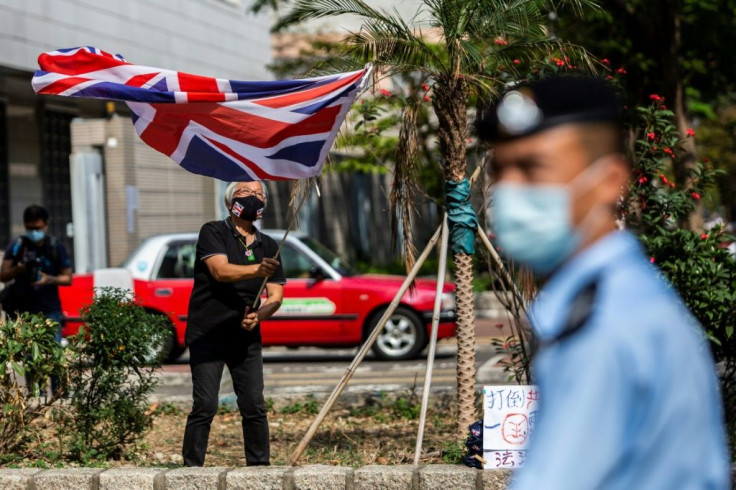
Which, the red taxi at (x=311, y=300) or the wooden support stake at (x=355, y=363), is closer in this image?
the wooden support stake at (x=355, y=363)

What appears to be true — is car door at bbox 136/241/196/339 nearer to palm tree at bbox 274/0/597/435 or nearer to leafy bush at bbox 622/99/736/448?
palm tree at bbox 274/0/597/435

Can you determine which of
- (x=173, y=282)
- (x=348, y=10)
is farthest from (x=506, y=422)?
(x=173, y=282)

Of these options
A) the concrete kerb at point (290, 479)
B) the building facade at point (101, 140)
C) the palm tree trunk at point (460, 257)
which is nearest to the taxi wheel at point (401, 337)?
the building facade at point (101, 140)

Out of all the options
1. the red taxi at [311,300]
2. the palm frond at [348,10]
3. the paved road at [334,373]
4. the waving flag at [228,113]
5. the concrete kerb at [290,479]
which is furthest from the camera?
the red taxi at [311,300]

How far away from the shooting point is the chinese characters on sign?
661 cm

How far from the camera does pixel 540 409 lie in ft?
6.40

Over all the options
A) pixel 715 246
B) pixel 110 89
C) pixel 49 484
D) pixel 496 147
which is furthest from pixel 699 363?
pixel 715 246

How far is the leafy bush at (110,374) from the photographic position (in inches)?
301

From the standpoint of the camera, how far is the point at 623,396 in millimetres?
1807

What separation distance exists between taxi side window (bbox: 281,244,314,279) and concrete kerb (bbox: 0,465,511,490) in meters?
8.56

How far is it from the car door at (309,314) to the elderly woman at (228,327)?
7.71 m

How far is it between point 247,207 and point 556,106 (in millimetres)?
5174

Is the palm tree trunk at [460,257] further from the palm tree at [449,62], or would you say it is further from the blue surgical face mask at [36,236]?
the blue surgical face mask at [36,236]

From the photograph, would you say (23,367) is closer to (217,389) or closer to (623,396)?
(217,389)
